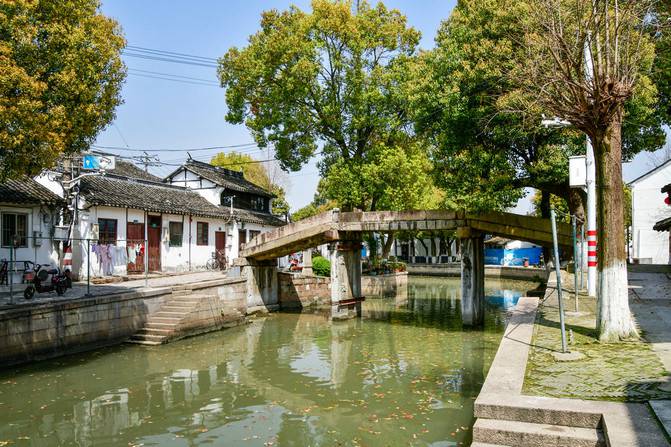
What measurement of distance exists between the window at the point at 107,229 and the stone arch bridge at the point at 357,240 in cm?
581

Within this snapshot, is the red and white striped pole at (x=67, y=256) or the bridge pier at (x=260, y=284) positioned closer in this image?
the red and white striped pole at (x=67, y=256)

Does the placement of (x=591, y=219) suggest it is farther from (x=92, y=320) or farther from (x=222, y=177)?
(x=222, y=177)

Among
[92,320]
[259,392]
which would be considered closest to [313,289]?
[92,320]

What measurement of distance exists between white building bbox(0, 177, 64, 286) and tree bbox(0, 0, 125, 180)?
540cm

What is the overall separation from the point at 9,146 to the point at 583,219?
19.3 metres

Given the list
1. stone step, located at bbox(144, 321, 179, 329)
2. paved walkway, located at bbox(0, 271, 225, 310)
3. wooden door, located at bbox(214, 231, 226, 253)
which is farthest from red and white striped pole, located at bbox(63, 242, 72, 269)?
wooden door, located at bbox(214, 231, 226, 253)

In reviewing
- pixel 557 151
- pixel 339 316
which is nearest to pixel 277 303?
pixel 339 316

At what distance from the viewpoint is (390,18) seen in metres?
30.1

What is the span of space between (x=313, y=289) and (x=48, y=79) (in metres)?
19.0

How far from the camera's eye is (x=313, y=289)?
30.4 metres

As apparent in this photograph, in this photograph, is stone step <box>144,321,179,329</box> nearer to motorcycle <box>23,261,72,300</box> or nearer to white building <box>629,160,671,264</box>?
motorcycle <box>23,261,72,300</box>

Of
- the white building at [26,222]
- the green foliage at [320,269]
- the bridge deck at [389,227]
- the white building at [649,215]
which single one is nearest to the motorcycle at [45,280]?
the white building at [26,222]

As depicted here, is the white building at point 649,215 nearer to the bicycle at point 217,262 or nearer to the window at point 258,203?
the window at point 258,203

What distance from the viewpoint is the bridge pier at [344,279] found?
79.8 ft
